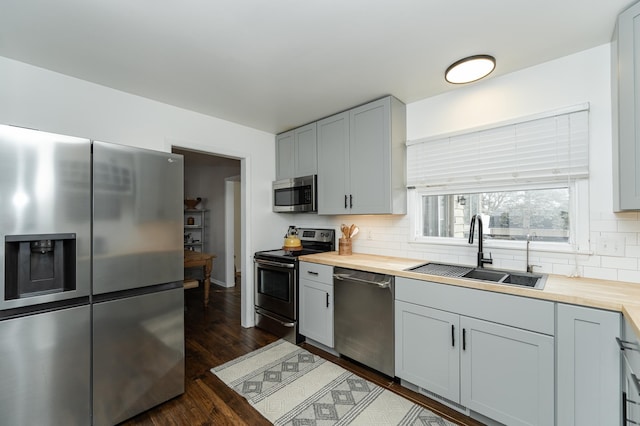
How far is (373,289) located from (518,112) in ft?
5.90

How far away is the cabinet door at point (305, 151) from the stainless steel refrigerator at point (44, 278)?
2060 mm

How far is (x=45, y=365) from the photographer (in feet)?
4.83

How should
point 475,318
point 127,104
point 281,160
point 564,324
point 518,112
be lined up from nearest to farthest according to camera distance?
point 564,324
point 475,318
point 518,112
point 127,104
point 281,160

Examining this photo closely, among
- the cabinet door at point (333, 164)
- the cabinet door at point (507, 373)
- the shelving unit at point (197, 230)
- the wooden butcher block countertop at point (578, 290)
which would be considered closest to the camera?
the wooden butcher block countertop at point (578, 290)

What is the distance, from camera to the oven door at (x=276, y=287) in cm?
290

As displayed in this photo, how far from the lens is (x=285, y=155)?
11.7 feet

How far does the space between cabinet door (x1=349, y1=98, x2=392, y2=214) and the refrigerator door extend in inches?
82.9

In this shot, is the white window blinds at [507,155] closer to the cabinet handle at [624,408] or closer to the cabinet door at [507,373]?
the cabinet door at [507,373]

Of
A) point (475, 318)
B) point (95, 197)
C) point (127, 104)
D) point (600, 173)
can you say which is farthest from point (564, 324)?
point (127, 104)

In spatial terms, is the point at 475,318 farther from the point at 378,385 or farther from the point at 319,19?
the point at 319,19

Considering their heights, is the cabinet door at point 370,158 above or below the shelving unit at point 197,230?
above

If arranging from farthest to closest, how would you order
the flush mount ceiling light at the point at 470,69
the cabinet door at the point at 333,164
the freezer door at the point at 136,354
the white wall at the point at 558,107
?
1. the cabinet door at the point at 333,164
2. the flush mount ceiling light at the point at 470,69
3. the white wall at the point at 558,107
4. the freezer door at the point at 136,354

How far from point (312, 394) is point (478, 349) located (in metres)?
1.23

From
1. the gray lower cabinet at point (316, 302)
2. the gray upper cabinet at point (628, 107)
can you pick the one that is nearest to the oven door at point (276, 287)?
the gray lower cabinet at point (316, 302)
